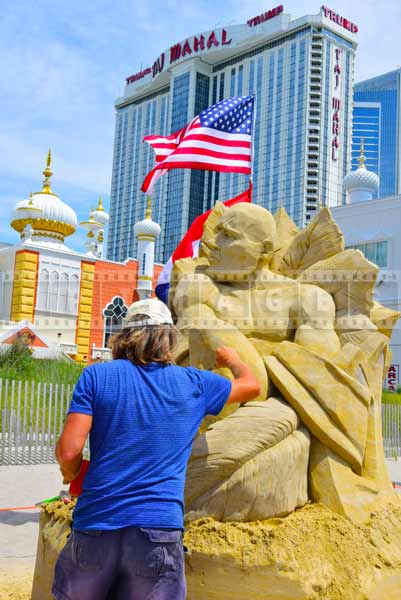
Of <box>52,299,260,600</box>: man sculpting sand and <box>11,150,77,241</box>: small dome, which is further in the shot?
<box>11,150,77,241</box>: small dome

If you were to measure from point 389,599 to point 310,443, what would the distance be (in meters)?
0.77

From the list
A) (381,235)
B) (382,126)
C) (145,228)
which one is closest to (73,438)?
(145,228)

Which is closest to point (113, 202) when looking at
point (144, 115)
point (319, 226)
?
point (144, 115)

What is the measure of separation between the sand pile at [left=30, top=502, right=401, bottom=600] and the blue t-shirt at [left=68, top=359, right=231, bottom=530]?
1007 mm

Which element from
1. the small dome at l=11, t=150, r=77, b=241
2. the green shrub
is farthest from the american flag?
the small dome at l=11, t=150, r=77, b=241

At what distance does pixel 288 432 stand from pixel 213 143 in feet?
22.0

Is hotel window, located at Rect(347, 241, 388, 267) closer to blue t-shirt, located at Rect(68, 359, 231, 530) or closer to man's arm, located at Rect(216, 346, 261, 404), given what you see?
man's arm, located at Rect(216, 346, 261, 404)

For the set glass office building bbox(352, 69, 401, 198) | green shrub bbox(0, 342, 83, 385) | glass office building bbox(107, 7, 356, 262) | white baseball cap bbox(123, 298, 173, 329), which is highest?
glass office building bbox(352, 69, 401, 198)

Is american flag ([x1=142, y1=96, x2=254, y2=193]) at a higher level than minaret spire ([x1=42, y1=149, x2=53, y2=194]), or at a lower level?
lower

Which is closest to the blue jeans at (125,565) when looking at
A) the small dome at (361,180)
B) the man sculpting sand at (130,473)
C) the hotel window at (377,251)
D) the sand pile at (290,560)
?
the man sculpting sand at (130,473)

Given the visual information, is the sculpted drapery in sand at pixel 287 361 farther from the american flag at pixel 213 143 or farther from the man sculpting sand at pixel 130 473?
the american flag at pixel 213 143

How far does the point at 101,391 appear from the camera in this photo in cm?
179

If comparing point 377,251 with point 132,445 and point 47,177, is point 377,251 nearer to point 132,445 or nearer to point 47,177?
point 47,177

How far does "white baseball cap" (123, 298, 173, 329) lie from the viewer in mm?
1944
